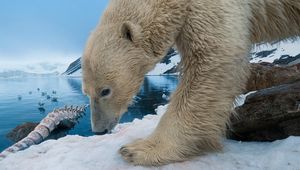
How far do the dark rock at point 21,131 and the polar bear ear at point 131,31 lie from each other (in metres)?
4.51

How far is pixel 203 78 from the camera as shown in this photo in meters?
3.32

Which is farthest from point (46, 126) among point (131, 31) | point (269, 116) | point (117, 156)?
point (269, 116)

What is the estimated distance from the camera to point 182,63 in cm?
356

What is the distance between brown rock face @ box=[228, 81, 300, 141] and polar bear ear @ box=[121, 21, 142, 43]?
5.27ft

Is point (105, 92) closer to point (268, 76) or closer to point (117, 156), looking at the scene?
point (117, 156)

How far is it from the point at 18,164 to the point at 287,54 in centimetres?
968

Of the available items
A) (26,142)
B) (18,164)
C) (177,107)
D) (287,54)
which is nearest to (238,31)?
(177,107)

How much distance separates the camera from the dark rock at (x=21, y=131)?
279 inches

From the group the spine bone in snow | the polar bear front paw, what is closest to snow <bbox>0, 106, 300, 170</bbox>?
the polar bear front paw

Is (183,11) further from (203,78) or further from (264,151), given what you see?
(264,151)

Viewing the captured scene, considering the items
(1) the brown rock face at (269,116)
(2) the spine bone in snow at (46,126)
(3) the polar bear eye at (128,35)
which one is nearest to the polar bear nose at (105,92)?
(3) the polar bear eye at (128,35)

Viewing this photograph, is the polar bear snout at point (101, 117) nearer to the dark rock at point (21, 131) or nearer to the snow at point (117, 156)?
the snow at point (117, 156)

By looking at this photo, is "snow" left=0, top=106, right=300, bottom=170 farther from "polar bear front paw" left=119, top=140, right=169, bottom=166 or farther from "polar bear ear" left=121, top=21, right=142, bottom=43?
"polar bear ear" left=121, top=21, right=142, bottom=43

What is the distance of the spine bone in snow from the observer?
543cm
